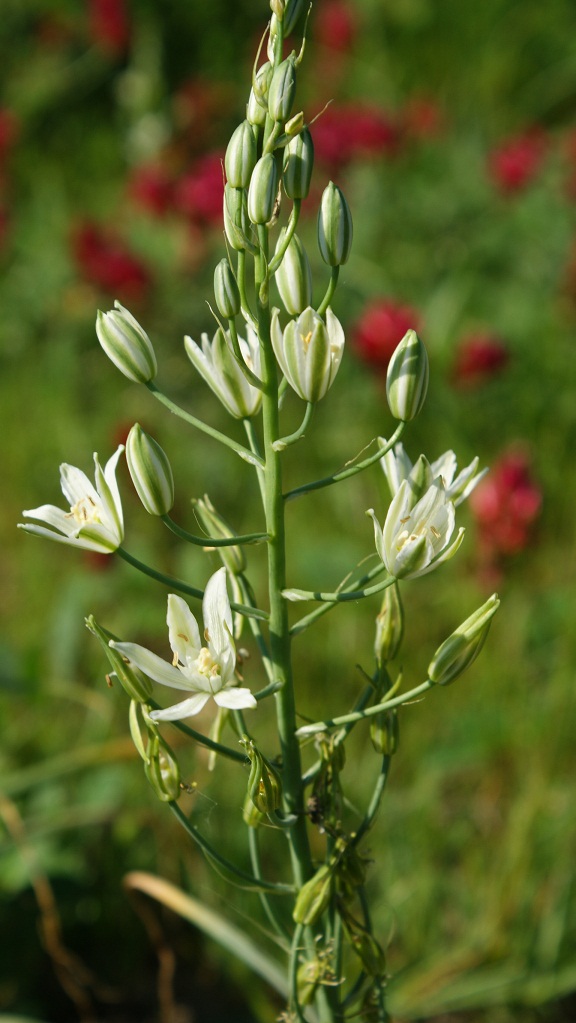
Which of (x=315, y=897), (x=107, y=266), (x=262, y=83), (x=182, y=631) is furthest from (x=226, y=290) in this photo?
(x=107, y=266)

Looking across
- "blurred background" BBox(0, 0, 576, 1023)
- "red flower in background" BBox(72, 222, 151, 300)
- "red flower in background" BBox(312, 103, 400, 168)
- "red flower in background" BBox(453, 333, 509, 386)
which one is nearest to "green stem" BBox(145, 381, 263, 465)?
"blurred background" BBox(0, 0, 576, 1023)

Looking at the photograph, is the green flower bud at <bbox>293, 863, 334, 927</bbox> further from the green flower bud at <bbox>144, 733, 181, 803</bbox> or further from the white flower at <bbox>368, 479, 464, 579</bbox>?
the white flower at <bbox>368, 479, 464, 579</bbox>

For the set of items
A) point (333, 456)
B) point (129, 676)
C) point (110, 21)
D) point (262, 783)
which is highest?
point (110, 21)

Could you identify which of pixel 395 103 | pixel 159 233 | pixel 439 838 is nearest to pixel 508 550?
pixel 439 838

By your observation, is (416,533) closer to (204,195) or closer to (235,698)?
(235,698)

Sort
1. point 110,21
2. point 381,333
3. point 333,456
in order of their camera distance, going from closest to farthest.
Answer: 1. point 381,333
2. point 333,456
3. point 110,21

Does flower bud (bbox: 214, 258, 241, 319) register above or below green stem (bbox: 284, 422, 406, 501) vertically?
above
